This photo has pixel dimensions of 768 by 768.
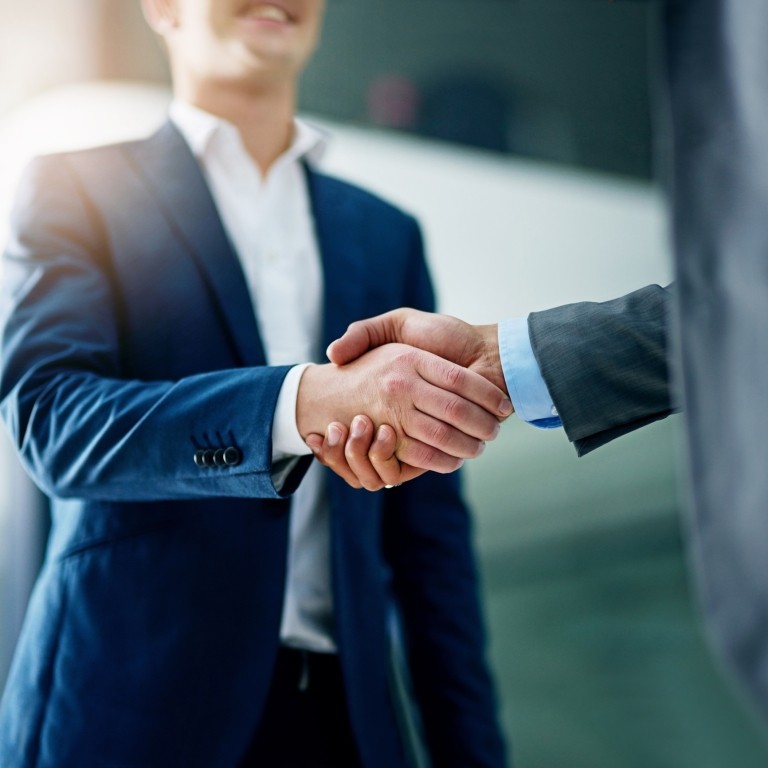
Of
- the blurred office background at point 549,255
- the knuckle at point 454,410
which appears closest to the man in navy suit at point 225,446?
the knuckle at point 454,410

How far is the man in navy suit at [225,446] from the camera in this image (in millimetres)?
896

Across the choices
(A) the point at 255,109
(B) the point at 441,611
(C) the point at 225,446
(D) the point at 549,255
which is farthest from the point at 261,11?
(D) the point at 549,255

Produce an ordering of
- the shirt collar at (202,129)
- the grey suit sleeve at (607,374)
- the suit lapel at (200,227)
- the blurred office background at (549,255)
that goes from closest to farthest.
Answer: the grey suit sleeve at (607,374), the suit lapel at (200,227), the shirt collar at (202,129), the blurred office background at (549,255)

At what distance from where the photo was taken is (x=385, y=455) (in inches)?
34.8

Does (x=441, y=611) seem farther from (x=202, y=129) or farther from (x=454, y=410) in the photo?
(x=202, y=129)

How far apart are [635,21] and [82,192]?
10.4 feet

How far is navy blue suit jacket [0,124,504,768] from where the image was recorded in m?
0.90

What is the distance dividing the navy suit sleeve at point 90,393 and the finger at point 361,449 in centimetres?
8

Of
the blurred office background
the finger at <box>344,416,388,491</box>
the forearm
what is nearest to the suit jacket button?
the forearm

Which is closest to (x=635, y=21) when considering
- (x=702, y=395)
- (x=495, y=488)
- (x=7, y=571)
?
(x=495, y=488)

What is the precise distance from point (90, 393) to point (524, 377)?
442 millimetres

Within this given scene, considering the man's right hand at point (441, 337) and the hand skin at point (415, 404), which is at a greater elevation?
the man's right hand at point (441, 337)

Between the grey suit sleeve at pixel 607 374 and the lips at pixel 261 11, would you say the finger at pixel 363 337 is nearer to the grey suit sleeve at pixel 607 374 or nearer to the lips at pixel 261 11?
the grey suit sleeve at pixel 607 374

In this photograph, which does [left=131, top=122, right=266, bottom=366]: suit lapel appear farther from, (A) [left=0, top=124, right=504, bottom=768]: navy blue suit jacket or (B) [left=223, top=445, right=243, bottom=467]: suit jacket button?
(B) [left=223, top=445, right=243, bottom=467]: suit jacket button
